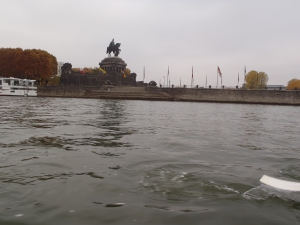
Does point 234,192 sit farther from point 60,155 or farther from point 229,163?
point 60,155

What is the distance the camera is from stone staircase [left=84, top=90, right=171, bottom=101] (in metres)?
47.4

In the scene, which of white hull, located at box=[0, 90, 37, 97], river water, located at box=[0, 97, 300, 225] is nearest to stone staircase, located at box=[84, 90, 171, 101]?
white hull, located at box=[0, 90, 37, 97]

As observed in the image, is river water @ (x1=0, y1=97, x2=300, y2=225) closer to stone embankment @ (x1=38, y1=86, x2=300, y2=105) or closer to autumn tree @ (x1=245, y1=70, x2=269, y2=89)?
stone embankment @ (x1=38, y1=86, x2=300, y2=105)

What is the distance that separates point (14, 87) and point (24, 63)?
1072cm

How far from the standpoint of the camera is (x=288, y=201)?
3373 mm

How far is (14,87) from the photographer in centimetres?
4306

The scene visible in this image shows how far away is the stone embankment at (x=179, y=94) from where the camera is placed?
4806 cm

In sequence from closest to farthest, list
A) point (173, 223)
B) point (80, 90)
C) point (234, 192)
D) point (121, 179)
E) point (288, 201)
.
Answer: point (173, 223)
point (288, 201)
point (234, 192)
point (121, 179)
point (80, 90)

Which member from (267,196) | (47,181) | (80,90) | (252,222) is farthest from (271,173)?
(80,90)

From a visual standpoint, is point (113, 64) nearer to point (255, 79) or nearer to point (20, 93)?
point (20, 93)

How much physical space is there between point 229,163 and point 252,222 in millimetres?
2454

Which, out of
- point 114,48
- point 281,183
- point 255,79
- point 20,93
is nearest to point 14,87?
point 20,93

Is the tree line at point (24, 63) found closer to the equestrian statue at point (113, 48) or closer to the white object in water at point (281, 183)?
the equestrian statue at point (113, 48)

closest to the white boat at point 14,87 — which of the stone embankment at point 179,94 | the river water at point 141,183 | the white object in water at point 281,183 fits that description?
the stone embankment at point 179,94
